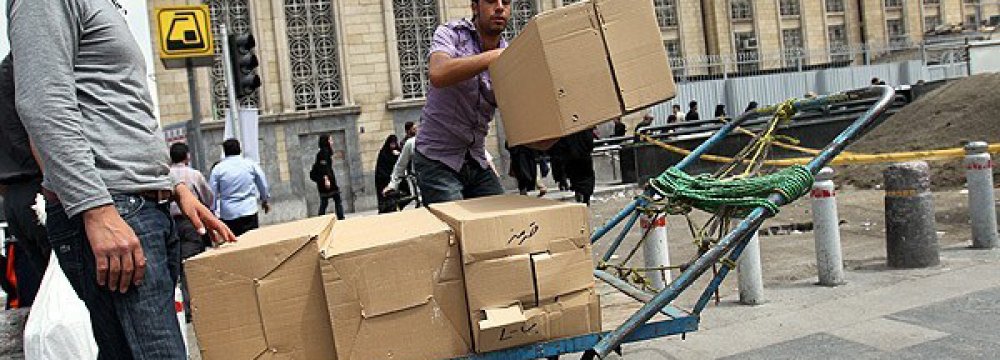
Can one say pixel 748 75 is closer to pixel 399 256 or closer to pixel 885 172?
pixel 885 172

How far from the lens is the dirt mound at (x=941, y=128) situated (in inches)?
460

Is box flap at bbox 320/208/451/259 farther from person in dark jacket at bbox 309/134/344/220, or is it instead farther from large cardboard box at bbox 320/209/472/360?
person in dark jacket at bbox 309/134/344/220

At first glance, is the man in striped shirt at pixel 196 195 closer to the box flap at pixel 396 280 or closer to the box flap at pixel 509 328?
the box flap at pixel 396 280

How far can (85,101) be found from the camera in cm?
219

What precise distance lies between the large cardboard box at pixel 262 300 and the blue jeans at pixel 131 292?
0.18 meters

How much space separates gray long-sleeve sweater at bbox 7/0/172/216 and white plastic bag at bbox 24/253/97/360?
1630mm

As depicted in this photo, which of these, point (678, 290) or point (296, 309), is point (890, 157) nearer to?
point (678, 290)

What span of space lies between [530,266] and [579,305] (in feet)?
0.78

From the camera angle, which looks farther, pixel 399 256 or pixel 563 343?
pixel 563 343

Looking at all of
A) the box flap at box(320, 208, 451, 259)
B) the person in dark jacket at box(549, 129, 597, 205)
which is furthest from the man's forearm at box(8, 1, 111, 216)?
the person in dark jacket at box(549, 129, 597, 205)

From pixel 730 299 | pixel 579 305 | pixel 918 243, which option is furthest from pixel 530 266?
pixel 918 243

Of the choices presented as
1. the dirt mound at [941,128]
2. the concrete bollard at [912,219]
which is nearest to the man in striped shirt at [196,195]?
the concrete bollard at [912,219]

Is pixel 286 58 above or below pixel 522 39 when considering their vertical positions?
above

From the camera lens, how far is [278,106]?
890 inches
